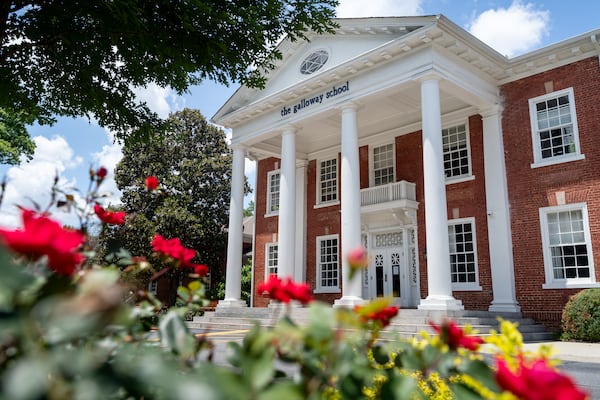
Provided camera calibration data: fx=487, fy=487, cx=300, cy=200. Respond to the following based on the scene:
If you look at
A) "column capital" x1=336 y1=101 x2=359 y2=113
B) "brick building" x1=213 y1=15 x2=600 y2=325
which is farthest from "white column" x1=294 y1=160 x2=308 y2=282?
"column capital" x1=336 y1=101 x2=359 y2=113

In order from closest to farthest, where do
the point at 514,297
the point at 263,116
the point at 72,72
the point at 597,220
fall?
the point at 72,72, the point at 597,220, the point at 514,297, the point at 263,116

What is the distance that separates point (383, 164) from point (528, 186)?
6.23 meters

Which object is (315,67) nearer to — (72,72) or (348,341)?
(72,72)

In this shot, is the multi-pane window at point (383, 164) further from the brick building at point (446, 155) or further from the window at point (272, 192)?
the window at point (272, 192)

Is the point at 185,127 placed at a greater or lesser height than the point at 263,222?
greater

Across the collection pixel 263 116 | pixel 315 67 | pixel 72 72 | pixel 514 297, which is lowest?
pixel 514 297

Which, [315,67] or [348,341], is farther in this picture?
[315,67]

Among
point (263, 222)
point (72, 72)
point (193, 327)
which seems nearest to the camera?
point (72, 72)

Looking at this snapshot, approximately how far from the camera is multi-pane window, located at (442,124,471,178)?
17641mm

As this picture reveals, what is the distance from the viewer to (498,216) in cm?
1600

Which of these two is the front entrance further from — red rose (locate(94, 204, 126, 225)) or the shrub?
red rose (locate(94, 204, 126, 225))

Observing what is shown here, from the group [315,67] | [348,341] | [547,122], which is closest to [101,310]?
[348,341]

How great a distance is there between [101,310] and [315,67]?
60.4ft

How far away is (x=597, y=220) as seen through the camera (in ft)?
46.4
